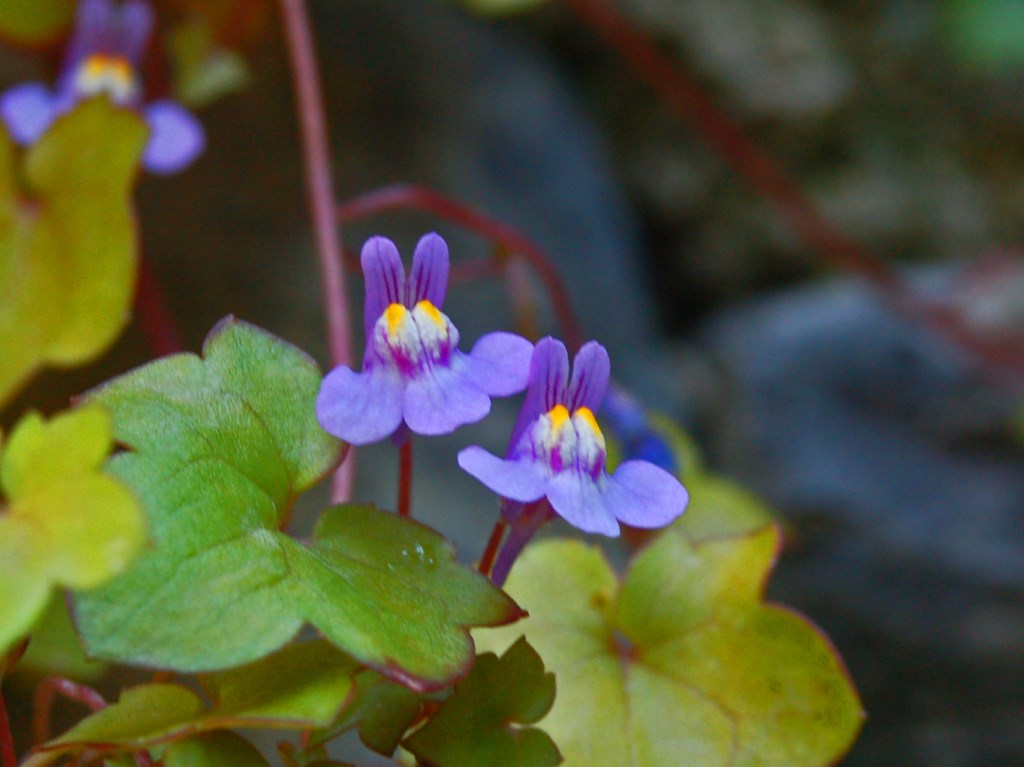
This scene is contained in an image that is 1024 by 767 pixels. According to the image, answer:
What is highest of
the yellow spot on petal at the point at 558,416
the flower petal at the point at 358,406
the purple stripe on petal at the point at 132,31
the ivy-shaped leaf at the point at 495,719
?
the purple stripe on petal at the point at 132,31

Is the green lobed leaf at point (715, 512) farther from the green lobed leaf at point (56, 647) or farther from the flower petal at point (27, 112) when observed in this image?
the flower petal at point (27, 112)

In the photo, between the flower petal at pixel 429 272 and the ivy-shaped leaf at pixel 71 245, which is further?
the ivy-shaped leaf at pixel 71 245

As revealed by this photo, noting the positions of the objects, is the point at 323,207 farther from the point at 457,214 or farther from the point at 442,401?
Result: the point at 442,401

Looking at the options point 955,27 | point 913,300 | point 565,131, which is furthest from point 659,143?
point 913,300

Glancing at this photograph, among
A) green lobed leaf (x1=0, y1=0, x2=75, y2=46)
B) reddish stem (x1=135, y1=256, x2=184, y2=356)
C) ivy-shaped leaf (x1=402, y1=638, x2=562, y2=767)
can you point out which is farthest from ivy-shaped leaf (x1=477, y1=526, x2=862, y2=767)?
green lobed leaf (x1=0, y1=0, x2=75, y2=46)

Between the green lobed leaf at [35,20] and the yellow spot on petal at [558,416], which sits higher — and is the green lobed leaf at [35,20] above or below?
above

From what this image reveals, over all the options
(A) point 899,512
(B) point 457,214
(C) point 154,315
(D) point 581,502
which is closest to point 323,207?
(B) point 457,214

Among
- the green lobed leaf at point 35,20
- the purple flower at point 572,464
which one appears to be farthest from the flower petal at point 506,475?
the green lobed leaf at point 35,20

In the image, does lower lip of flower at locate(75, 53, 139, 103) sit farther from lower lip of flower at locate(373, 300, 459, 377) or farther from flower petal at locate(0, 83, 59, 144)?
lower lip of flower at locate(373, 300, 459, 377)
